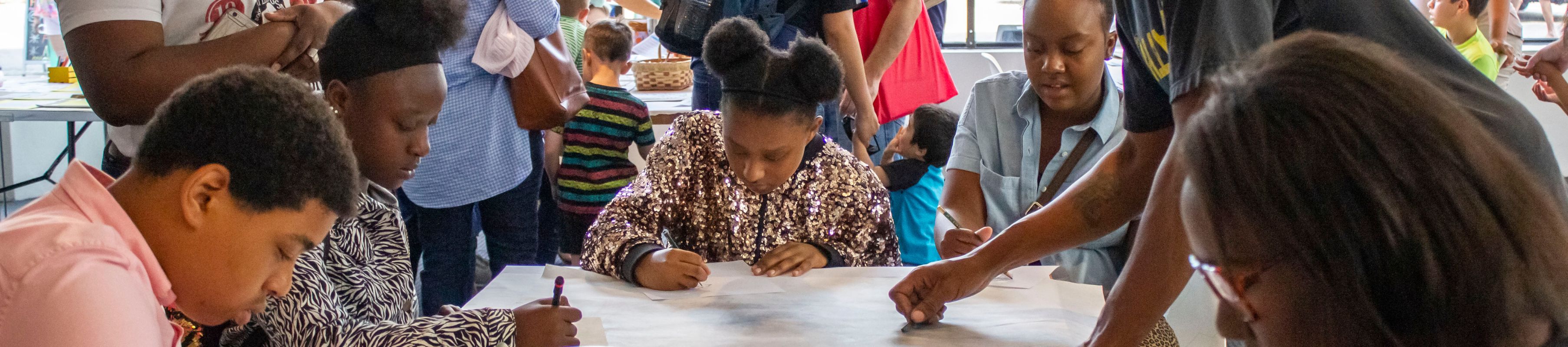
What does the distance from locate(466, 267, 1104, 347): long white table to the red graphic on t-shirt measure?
0.61 meters

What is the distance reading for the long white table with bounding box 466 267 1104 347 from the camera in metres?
1.36

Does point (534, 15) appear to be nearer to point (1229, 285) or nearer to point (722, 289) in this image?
point (722, 289)

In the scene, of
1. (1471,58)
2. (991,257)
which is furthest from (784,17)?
(1471,58)

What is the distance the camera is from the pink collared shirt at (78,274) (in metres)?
0.84

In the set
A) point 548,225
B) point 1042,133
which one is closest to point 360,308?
point 1042,133

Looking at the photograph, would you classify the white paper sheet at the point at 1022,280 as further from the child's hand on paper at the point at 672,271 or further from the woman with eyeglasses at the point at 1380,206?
the woman with eyeglasses at the point at 1380,206

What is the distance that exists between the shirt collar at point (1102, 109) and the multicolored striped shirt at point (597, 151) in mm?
1526

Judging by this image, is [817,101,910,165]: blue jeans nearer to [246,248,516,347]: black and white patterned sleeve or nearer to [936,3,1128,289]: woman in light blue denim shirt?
[936,3,1128,289]: woman in light blue denim shirt

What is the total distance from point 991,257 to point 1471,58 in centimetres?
355

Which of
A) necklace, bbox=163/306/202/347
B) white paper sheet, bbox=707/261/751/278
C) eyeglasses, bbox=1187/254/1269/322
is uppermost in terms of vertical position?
eyeglasses, bbox=1187/254/1269/322

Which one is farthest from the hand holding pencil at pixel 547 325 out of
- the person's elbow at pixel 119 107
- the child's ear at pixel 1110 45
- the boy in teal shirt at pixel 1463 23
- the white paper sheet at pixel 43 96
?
the boy in teal shirt at pixel 1463 23

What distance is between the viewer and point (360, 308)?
1.41 meters

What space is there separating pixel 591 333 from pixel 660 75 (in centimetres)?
309

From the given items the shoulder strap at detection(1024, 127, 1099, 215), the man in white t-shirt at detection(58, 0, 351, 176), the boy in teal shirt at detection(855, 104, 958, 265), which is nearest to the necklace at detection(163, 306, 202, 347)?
the man in white t-shirt at detection(58, 0, 351, 176)
